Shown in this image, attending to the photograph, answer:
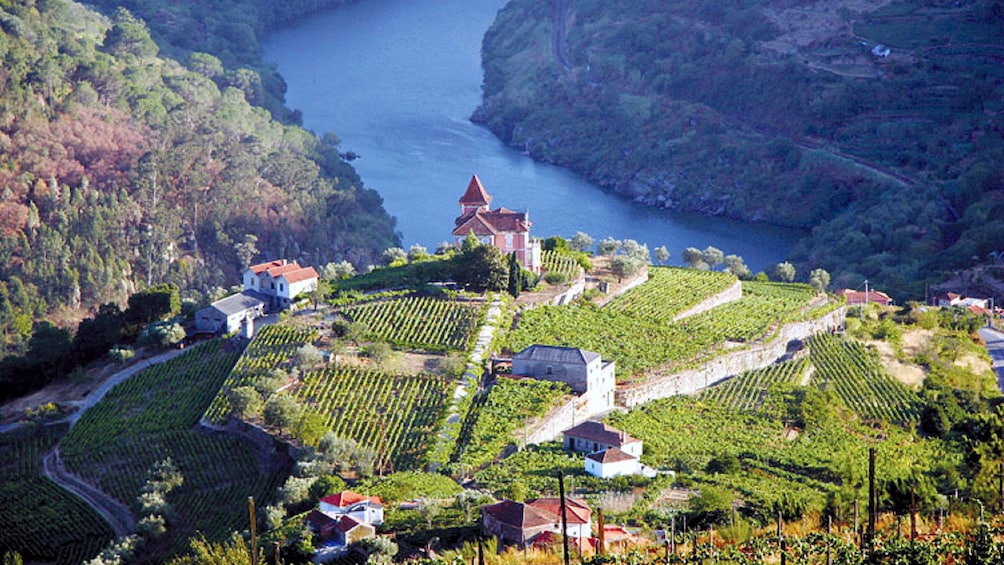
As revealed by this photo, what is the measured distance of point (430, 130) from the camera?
115m

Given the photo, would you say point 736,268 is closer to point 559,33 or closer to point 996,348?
point 996,348

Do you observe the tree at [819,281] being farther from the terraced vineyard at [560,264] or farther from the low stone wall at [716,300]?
the terraced vineyard at [560,264]

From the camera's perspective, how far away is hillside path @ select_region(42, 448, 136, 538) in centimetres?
4412

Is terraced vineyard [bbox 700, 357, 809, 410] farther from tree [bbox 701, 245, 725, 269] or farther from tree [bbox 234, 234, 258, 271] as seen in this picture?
tree [bbox 234, 234, 258, 271]

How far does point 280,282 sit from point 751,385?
17873 millimetres

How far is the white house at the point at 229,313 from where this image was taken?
55.1 meters

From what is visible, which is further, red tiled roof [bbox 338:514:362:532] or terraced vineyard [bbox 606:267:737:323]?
terraced vineyard [bbox 606:267:737:323]

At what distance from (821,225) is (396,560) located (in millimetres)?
64074

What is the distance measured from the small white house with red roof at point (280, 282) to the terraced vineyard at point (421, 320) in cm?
290

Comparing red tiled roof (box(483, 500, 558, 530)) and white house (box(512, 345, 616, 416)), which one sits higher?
red tiled roof (box(483, 500, 558, 530))

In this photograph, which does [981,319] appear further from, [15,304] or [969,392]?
[15,304]

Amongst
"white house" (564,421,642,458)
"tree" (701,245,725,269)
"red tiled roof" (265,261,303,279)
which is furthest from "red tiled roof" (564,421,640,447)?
"tree" (701,245,725,269)

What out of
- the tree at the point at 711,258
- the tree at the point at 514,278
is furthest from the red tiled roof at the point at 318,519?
the tree at the point at 711,258

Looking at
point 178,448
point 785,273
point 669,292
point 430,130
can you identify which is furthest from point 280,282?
point 430,130
